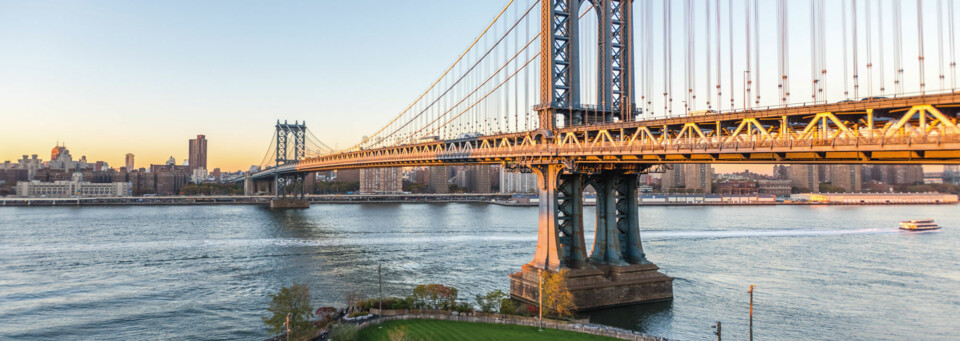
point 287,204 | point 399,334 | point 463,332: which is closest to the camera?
point 399,334

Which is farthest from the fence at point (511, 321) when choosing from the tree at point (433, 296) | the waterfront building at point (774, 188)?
the waterfront building at point (774, 188)

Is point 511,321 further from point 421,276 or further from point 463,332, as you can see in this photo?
point 421,276

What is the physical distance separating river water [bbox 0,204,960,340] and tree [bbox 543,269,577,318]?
6.76 feet

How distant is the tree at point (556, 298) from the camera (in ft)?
83.8

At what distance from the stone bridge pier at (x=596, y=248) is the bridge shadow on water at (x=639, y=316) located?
47 cm

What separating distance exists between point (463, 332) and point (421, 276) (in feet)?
55.4

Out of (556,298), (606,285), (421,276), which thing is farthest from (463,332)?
(421,276)

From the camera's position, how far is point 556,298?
25.9 m

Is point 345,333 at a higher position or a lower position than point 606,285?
lower

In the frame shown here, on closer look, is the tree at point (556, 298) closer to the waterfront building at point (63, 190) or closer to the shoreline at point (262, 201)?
the shoreline at point (262, 201)

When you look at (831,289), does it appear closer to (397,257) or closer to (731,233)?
(397,257)

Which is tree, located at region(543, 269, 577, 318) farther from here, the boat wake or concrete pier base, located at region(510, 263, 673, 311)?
the boat wake

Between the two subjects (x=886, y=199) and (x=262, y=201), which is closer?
(x=262, y=201)

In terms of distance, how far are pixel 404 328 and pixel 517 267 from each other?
2147cm
